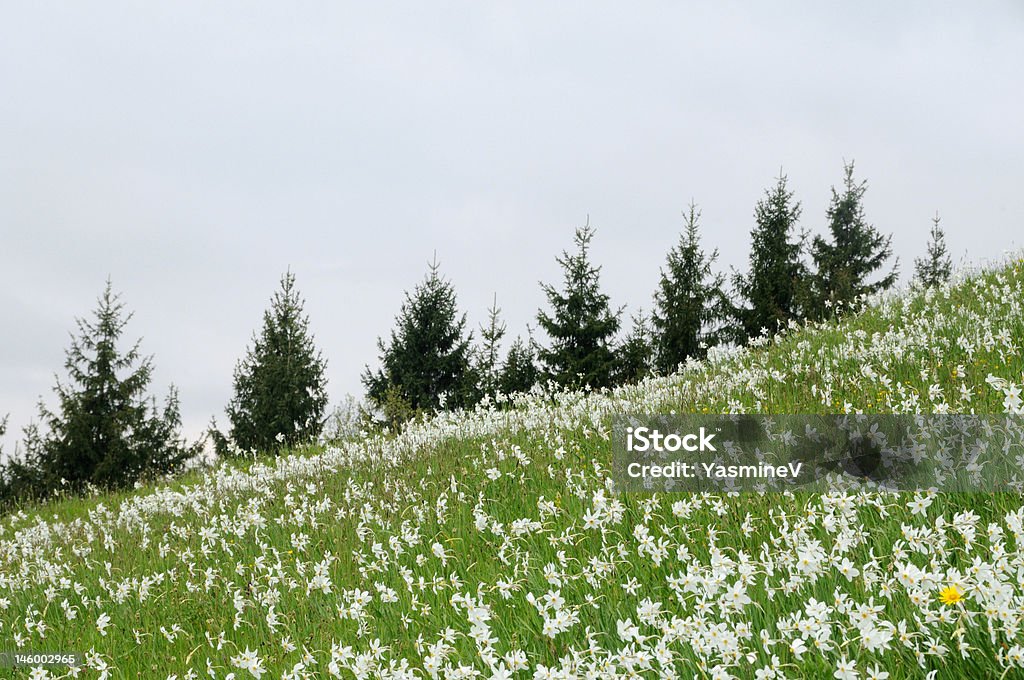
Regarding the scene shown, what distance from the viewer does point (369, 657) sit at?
3574mm

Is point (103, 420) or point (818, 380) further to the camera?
point (103, 420)

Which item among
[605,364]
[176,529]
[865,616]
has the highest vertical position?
[605,364]

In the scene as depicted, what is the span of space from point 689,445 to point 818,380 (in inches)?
94.9

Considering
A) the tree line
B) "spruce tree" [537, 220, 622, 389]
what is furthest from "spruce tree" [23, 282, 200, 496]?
"spruce tree" [537, 220, 622, 389]

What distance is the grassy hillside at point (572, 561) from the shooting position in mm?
2928

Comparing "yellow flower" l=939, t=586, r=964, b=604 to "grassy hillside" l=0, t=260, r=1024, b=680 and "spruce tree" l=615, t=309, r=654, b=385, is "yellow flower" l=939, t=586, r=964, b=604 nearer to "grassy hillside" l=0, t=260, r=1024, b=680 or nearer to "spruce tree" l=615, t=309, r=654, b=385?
"grassy hillside" l=0, t=260, r=1024, b=680

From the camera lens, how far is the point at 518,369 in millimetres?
29422

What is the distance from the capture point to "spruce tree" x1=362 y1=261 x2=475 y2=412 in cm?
2950

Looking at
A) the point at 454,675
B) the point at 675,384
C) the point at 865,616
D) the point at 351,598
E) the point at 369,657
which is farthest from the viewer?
the point at 675,384

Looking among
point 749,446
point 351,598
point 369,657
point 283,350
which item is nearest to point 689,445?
point 749,446

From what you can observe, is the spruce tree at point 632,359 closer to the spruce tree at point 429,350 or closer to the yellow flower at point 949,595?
the spruce tree at point 429,350

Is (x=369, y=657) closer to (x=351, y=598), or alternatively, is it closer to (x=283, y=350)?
(x=351, y=598)

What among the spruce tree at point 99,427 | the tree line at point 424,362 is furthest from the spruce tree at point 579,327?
the spruce tree at point 99,427

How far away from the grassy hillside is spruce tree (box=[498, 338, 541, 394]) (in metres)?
16.6
